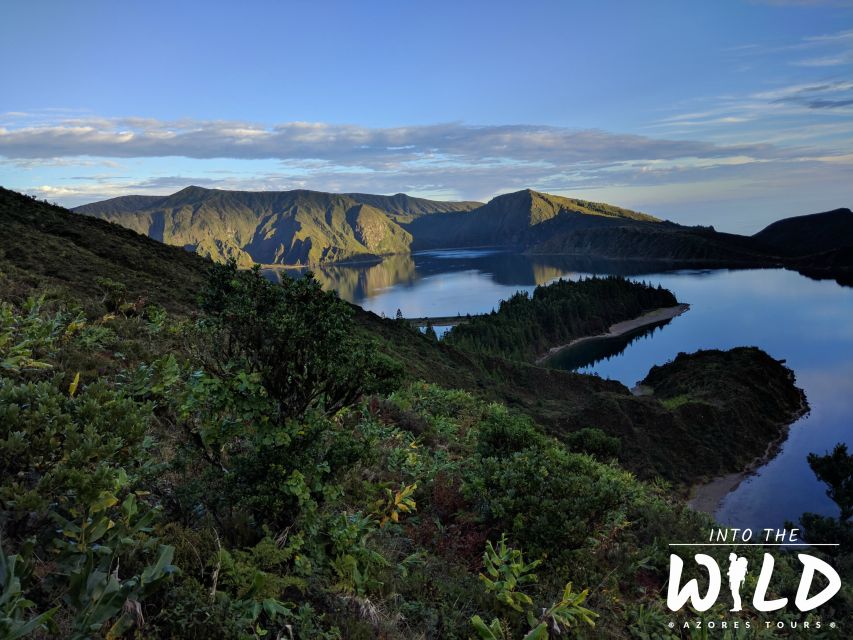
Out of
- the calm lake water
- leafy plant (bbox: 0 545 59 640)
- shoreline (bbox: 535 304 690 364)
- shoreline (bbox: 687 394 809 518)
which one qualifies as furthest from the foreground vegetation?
shoreline (bbox: 535 304 690 364)

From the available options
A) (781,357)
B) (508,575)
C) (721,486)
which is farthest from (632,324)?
(508,575)

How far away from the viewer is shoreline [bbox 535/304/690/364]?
145312mm

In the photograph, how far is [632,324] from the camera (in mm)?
173375

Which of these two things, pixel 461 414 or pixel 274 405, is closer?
pixel 274 405

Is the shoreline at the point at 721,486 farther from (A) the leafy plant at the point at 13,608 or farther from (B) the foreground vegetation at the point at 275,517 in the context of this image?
(A) the leafy plant at the point at 13,608

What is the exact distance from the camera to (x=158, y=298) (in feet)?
93.5

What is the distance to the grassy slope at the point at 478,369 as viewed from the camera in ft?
92.7

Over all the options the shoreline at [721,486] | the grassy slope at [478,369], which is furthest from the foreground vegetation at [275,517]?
the shoreline at [721,486]

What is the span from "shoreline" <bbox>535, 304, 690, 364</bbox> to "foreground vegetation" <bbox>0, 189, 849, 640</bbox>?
422 ft

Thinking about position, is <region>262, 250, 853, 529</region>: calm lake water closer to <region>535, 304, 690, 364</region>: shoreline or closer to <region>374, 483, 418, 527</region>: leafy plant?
<region>535, 304, 690, 364</region>: shoreline

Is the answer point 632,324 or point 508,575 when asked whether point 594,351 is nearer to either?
point 632,324

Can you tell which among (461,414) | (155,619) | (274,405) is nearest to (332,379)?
(274,405)

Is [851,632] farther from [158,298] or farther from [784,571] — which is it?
[158,298]

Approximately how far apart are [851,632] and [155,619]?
12209 millimetres
